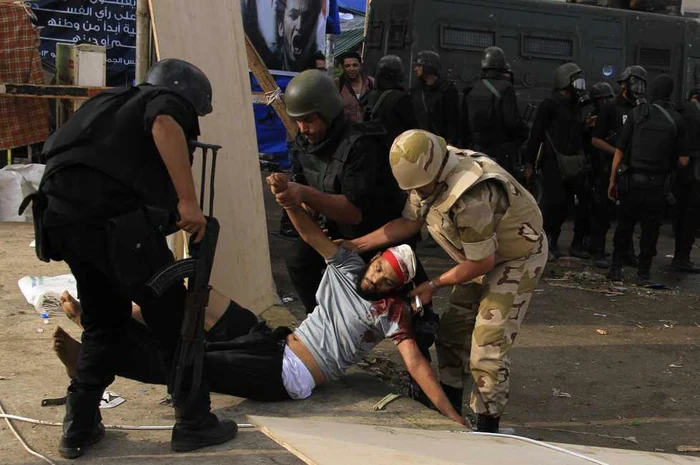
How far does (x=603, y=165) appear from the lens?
8.60 meters

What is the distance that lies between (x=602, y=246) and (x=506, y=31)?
10.5 feet

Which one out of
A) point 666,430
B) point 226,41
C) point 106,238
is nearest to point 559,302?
point 666,430

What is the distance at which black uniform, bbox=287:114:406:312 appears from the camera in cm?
416

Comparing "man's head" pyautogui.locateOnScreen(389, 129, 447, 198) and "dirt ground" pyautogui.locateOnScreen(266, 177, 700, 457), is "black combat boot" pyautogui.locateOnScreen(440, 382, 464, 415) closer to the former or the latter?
"dirt ground" pyautogui.locateOnScreen(266, 177, 700, 457)

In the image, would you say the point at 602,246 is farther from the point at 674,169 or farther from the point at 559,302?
the point at 559,302

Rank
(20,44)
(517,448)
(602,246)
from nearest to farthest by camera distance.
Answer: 1. (517,448)
2. (602,246)
3. (20,44)

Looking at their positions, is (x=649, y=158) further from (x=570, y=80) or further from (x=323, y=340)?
(x=323, y=340)

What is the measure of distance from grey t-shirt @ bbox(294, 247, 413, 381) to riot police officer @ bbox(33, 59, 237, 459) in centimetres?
76

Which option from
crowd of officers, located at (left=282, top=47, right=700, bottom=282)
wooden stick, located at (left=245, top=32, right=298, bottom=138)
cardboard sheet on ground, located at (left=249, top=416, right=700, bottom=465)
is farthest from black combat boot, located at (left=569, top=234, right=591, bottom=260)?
cardboard sheet on ground, located at (left=249, top=416, right=700, bottom=465)

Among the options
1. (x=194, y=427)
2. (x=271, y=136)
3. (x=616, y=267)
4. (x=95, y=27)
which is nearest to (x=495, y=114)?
(x=616, y=267)

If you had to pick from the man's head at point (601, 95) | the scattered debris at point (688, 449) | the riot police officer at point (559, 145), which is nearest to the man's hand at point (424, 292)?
the scattered debris at point (688, 449)

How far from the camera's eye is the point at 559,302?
22.5 feet

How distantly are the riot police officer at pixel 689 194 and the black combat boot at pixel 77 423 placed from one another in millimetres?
5837

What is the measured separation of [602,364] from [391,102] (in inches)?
117
